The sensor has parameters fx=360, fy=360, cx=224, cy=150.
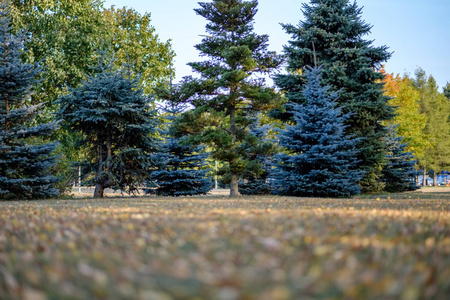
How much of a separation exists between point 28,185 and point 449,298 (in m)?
13.2

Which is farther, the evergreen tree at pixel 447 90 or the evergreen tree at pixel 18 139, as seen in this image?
the evergreen tree at pixel 447 90

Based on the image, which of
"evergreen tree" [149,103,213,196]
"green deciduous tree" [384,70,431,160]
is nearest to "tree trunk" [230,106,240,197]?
"evergreen tree" [149,103,213,196]

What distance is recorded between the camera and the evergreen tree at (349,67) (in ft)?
56.7

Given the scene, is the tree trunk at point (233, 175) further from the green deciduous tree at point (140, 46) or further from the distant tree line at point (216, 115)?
the green deciduous tree at point (140, 46)

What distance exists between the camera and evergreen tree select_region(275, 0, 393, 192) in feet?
56.7

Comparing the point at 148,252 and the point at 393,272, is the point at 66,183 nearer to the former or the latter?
the point at 148,252

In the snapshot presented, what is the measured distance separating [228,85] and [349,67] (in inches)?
310

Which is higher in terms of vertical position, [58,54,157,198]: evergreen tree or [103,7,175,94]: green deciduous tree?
[103,7,175,94]: green deciduous tree

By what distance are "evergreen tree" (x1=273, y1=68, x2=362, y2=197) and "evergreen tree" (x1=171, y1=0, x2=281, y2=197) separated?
1.79 metres

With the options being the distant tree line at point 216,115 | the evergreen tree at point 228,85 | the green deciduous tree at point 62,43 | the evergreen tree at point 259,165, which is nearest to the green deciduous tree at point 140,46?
the green deciduous tree at point 62,43

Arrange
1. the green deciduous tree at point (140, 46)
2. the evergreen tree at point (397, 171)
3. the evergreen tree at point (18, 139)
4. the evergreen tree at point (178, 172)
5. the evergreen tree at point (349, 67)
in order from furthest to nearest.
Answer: the green deciduous tree at point (140, 46)
the evergreen tree at point (397, 171)
the evergreen tree at point (349, 67)
the evergreen tree at point (178, 172)
the evergreen tree at point (18, 139)

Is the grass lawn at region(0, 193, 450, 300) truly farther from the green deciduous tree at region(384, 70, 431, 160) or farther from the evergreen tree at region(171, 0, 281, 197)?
the green deciduous tree at region(384, 70, 431, 160)

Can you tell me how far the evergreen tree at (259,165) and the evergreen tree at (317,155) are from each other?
100cm

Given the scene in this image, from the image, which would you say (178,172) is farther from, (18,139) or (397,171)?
(397,171)
